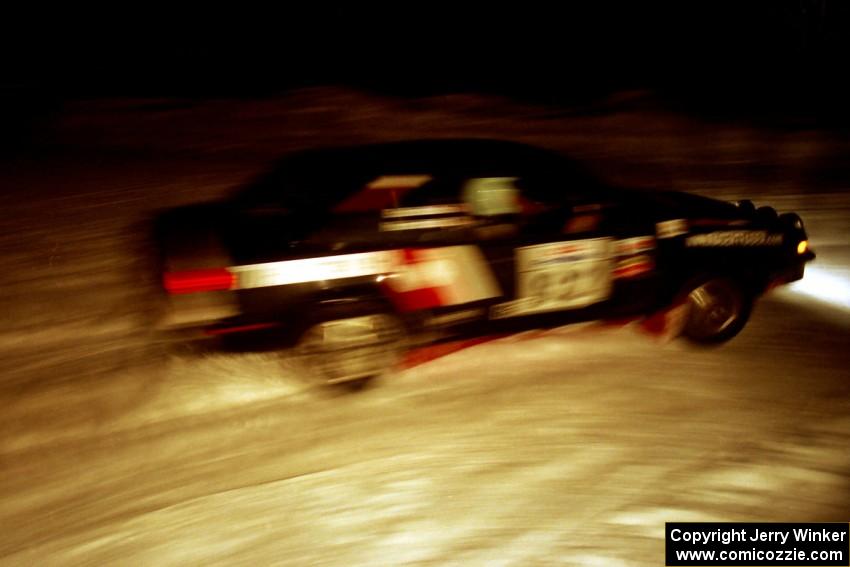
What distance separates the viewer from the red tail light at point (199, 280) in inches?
135

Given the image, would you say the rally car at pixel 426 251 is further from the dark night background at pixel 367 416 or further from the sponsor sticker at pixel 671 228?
the dark night background at pixel 367 416

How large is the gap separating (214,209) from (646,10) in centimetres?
1695

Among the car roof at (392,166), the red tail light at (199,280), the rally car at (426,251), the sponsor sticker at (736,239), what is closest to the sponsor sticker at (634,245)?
the rally car at (426,251)

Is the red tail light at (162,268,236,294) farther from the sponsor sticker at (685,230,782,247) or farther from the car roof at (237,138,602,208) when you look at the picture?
the sponsor sticker at (685,230,782,247)

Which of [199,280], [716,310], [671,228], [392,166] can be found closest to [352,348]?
[199,280]

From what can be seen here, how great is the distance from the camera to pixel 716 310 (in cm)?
470

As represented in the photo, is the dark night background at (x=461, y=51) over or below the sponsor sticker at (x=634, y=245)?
over

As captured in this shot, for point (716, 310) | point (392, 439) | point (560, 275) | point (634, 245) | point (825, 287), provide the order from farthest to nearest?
point (825, 287) < point (716, 310) < point (634, 245) < point (560, 275) < point (392, 439)

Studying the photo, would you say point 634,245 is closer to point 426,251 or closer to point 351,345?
point 426,251

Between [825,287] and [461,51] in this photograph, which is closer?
[825,287]

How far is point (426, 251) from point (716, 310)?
2309 mm

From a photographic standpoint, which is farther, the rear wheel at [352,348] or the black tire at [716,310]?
the black tire at [716,310]

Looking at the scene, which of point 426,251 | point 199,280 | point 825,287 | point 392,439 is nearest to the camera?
point 199,280

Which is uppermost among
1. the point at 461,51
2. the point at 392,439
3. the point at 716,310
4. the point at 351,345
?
the point at 461,51
